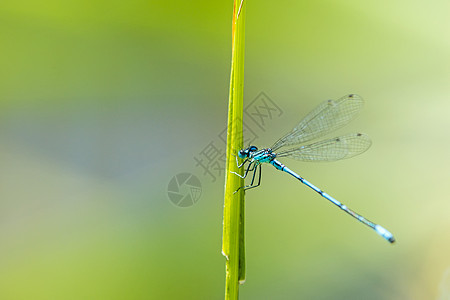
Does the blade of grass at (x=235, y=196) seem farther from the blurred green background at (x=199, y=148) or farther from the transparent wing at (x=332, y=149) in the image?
the transparent wing at (x=332, y=149)

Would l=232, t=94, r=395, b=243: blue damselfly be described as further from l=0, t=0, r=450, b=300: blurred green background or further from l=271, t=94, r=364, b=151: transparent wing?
l=0, t=0, r=450, b=300: blurred green background

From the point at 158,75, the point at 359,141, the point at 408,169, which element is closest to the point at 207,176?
the point at 158,75

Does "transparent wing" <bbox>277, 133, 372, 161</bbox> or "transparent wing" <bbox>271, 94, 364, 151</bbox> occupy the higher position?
"transparent wing" <bbox>271, 94, 364, 151</bbox>

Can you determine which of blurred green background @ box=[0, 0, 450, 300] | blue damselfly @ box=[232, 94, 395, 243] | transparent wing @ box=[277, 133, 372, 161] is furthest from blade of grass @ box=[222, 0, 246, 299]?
transparent wing @ box=[277, 133, 372, 161]

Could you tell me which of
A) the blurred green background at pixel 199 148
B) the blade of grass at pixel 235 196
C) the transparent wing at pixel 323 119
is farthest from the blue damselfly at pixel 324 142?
the blade of grass at pixel 235 196

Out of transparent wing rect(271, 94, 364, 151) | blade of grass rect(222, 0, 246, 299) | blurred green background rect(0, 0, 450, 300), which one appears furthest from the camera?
transparent wing rect(271, 94, 364, 151)

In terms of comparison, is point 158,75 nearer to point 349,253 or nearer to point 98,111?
point 98,111

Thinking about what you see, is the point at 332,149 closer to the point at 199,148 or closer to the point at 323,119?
the point at 323,119
